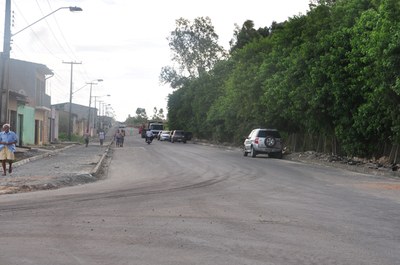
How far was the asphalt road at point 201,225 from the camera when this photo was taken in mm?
6590

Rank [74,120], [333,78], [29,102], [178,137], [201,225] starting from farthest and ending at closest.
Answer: [74,120], [178,137], [29,102], [333,78], [201,225]

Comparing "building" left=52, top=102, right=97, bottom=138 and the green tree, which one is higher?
the green tree

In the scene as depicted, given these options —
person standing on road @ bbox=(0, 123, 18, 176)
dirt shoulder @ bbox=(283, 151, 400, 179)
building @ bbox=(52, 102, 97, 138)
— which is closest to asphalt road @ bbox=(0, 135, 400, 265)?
person standing on road @ bbox=(0, 123, 18, 176)

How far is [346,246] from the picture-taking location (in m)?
7.25

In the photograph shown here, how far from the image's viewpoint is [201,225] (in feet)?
28.7

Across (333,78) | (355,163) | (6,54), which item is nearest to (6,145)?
(6,54)

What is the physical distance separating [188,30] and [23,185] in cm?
6833

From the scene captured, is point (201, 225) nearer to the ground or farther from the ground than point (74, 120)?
nearer to the ground

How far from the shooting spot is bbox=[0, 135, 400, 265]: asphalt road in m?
6.59

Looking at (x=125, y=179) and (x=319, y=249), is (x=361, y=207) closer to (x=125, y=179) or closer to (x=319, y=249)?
(x=319, y=249)

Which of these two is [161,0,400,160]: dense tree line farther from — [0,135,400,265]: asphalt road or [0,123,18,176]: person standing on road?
[0,123,18,176]: person standing on road

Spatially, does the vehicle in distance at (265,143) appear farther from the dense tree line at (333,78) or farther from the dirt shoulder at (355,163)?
the dense tree line at (333,78)

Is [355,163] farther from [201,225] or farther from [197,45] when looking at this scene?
[197,45]

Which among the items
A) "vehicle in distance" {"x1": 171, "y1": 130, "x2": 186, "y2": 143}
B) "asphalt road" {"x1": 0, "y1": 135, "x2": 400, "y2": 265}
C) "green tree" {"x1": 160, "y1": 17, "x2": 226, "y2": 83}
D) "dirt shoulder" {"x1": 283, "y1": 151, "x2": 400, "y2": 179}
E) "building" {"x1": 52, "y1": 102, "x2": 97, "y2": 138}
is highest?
"green tree" {"x1": 160, "y1": 17, "x2": 226, "y2": 83}
